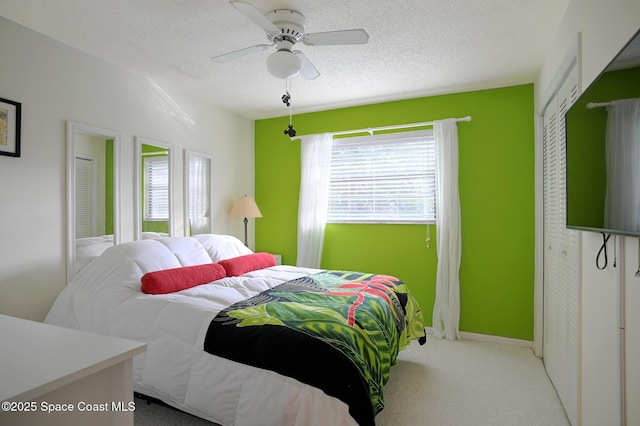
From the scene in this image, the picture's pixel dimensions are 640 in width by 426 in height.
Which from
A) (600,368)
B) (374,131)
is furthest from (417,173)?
(600,368)

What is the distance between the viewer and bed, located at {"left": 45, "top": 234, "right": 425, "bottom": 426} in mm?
1599

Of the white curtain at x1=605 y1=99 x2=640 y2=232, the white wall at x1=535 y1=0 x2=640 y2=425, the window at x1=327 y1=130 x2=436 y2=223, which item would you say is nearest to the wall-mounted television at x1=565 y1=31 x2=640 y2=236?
the white curtain at x1=605 y1=99 x2=640 y2=232

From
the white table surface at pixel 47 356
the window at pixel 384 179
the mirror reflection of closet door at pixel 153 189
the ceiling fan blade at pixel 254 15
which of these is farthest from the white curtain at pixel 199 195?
the white table surface at pixel 47 356

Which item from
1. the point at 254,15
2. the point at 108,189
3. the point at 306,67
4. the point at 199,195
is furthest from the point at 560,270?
the point at 108,189

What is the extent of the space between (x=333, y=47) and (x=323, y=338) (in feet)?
6.79

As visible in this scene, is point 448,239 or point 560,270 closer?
point 560,270

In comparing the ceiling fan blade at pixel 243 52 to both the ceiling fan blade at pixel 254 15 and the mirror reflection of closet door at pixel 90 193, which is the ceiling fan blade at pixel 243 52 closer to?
the ceiling fan blade at pixel 254 15

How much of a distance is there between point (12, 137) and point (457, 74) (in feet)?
11.3

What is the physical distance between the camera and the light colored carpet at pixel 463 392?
83.1 inches

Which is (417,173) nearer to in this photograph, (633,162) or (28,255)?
(633,162)

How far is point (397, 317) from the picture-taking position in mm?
2465

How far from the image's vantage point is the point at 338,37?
2.06 m

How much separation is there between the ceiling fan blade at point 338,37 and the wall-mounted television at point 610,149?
1.15m

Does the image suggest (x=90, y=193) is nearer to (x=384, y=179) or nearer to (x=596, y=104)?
(x=384, y=179)
